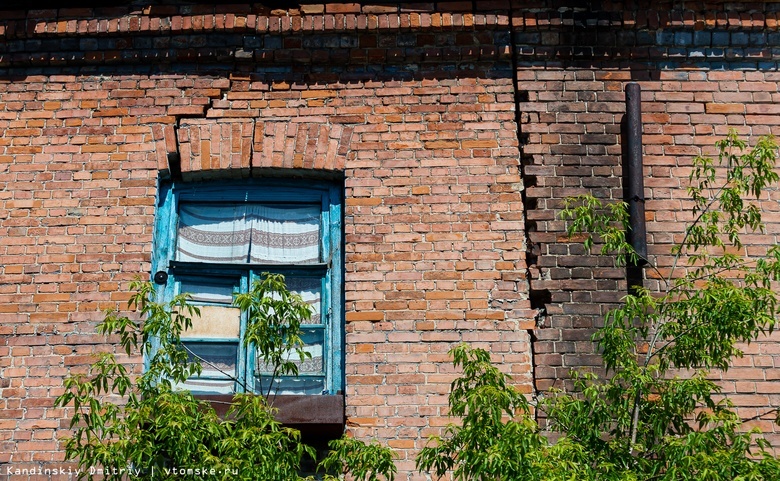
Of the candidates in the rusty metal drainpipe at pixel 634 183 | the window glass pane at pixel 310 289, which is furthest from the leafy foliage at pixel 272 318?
the rusty metal drainpipe at pixel 634 183

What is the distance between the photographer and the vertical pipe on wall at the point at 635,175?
7.21 meters

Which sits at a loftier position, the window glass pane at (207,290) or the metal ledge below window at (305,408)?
the window glass pane at (207,290)

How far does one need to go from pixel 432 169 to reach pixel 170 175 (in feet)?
6.04

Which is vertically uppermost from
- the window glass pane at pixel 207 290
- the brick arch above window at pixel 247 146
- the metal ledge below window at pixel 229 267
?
the brick arch above window at pixel 247 146

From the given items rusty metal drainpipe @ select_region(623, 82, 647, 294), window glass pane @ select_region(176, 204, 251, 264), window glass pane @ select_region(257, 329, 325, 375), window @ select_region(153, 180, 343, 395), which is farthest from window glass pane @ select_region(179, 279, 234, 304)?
rusty metal drainpipe @ select_region(623, 82, 647, 294)

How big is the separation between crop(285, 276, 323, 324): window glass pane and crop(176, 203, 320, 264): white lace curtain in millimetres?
132

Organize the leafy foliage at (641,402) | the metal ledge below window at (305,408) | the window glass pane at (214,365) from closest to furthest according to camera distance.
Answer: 1. the leafy foliage at (641,402)
2. the metal ledge below window at (305,408)
3. the window glass pane at (214,365)

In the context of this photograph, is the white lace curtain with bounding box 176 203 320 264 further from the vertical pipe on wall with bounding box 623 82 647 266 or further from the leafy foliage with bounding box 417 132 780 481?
the vertical pipe on wall with bounding box 623 82 647 266

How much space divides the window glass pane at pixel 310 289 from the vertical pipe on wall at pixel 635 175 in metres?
2.12

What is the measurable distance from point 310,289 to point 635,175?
2.34 meters

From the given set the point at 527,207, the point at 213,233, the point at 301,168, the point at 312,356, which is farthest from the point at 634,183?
the point at 213,233

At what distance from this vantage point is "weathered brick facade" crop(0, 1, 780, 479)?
23.1 ft

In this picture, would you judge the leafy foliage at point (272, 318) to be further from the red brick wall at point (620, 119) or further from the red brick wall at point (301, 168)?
the red brick wall at point (620, 119)

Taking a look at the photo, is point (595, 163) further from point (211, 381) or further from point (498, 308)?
point (211, 381)
